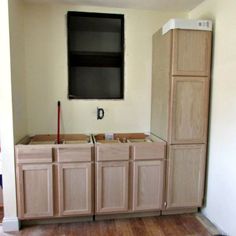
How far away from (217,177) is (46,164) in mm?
1733

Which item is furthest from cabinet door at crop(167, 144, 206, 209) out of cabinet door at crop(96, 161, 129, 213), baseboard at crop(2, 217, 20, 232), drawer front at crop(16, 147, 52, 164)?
baseboard at crop(2, 217, 20, 232)

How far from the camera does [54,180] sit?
230cm

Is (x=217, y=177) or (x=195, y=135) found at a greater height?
(x=195, y=135)

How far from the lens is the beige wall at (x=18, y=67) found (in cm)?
223

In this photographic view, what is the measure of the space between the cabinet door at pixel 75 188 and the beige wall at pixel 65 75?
24.6 inches

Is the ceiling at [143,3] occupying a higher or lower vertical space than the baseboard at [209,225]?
higher

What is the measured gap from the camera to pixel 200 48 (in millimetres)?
2363

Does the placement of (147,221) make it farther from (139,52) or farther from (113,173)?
(139,52)

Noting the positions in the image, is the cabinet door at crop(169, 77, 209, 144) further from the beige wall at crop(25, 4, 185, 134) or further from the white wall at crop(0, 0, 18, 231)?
the white wall at crop(0, 0, 18, 231)

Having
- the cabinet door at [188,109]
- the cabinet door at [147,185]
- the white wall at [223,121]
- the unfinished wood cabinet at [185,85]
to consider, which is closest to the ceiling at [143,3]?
the white wall at [223,121]

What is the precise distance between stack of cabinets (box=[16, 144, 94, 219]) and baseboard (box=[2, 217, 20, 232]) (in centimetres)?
8

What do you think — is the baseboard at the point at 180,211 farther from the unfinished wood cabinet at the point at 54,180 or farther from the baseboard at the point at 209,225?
the unfinished wood cabinet at the point at 54,180

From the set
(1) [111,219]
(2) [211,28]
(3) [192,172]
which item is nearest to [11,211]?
(1) [111,219]

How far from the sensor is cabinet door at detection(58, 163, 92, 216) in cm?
231
